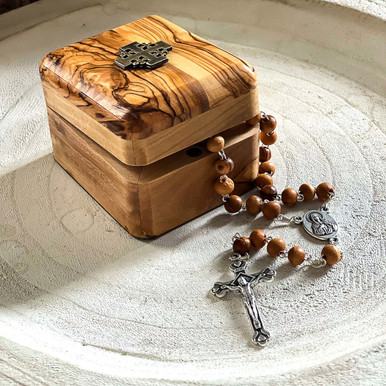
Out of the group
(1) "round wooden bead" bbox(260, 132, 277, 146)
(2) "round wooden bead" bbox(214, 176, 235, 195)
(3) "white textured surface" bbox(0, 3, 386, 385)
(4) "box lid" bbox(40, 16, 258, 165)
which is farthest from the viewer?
(1) "round wooden bead" bbox(260, 132, 277, 146)

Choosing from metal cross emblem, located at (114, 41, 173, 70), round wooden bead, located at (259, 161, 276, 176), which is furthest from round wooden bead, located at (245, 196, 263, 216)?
metal cross emblem, located at (114, 41, 173, 70)

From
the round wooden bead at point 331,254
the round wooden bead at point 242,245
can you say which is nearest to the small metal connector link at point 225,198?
the round wooden bead at point 242,245

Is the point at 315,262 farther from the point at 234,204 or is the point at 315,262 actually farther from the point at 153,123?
the point at 153,123

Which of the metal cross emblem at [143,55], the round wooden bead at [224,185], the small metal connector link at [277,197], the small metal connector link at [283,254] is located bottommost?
the small metal connector link at [283,254]

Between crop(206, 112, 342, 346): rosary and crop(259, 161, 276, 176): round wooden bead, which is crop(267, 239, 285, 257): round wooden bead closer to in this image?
crop(206, 112, 342, 346): rosary

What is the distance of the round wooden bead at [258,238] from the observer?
1.06 metres

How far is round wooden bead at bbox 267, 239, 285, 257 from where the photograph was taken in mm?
1047

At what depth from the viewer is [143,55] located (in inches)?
43.4

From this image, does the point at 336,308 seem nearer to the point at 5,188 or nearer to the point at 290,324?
the point at 290,324

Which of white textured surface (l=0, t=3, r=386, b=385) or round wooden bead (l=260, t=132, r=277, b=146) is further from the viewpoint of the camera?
round wooden bead (l=260, t=132, r=277, b=146)

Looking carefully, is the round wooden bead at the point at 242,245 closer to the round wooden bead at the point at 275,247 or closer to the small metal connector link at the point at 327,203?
the round wooden bead at the point at 275,247

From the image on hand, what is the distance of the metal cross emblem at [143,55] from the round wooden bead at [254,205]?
11.8 inches

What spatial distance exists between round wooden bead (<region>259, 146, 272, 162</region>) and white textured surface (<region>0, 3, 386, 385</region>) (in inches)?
1.7

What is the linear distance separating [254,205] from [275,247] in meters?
0.12
